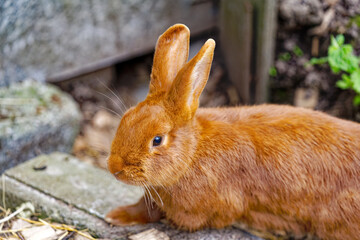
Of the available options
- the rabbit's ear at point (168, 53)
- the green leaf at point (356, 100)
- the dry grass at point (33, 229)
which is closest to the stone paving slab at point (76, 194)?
the dry grass at point (33, 229)

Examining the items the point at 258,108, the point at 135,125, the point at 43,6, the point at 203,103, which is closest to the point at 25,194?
the point at 135,125

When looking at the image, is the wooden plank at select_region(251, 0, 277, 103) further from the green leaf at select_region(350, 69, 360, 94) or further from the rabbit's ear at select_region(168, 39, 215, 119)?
the rabbit's ear at select_region(168, 39, 215, 119)

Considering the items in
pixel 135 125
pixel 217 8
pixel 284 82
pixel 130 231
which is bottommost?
pixel 130 231

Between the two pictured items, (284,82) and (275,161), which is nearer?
(275,161)

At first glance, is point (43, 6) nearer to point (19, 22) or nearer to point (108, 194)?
point (19, 22)

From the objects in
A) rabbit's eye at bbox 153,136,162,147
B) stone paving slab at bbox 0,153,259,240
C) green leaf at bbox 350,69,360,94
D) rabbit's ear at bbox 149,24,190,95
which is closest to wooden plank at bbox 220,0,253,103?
green leaf at bbox 350,69,360,94

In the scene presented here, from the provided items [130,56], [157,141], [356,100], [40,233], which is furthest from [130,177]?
[130,56]

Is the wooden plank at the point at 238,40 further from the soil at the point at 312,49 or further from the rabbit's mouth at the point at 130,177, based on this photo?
the rabbit's mouth at the point at 130,177
